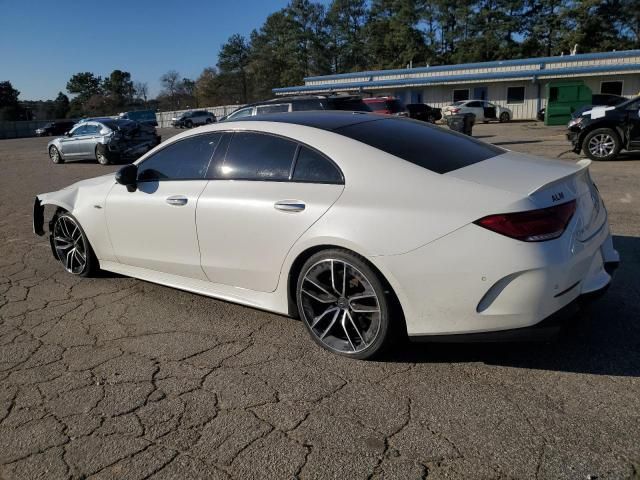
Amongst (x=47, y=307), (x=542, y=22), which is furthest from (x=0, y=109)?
(x=47, y=307)

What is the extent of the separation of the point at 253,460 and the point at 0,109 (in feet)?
331

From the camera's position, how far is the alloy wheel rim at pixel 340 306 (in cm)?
323

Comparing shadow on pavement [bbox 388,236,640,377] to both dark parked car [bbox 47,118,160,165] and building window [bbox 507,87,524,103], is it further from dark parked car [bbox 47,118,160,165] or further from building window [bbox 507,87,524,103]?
building window [bbox 507,87,524,103]

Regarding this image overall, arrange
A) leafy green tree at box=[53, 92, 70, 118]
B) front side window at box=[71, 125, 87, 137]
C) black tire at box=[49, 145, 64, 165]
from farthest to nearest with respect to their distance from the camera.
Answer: leafy green tree at box=[53, 92, 70, 118]
black tire at box=[49, 145, 64, 165]
front side window at box=[71, 125, 87, 137]

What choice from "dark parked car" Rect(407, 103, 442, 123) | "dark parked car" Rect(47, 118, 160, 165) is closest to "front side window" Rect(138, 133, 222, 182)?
"dark parked car" Rect(47, 118, 160, 165)

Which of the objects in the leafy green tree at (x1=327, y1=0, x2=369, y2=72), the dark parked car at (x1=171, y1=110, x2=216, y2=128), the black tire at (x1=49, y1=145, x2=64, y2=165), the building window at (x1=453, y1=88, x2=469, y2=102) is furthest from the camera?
the leafy green tree at (x1=327, y1=0, x2=369, y2=72)

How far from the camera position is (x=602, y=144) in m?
11.8

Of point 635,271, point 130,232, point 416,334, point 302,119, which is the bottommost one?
point 635,271

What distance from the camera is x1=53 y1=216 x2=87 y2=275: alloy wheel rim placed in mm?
5129

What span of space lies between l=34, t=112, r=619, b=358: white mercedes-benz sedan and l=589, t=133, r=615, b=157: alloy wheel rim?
30.3 ft

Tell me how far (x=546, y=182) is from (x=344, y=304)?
1368 millimetres

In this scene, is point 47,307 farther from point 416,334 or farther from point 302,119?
point 416,334

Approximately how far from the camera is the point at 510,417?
2686mm

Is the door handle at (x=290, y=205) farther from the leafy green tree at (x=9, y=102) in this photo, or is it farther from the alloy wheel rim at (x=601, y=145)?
the leafy green tree at (x=9, y=102)
